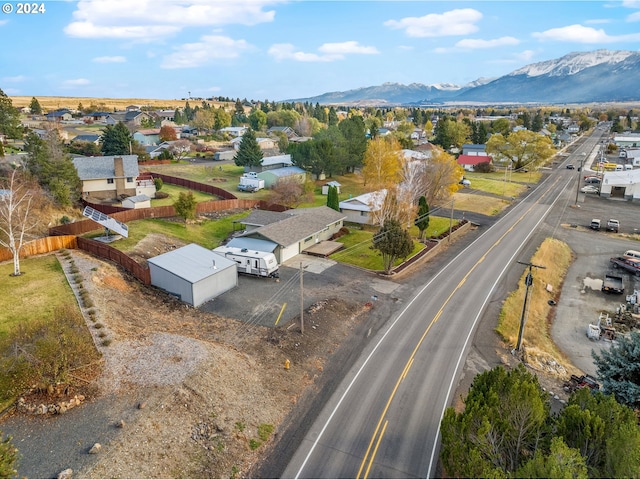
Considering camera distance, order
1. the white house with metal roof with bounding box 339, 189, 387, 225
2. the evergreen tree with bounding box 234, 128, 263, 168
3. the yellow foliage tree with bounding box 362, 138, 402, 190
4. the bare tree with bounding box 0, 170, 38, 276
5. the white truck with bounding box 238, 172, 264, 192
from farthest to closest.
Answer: the evergreen tree with bounding box 234, 128, 263, 168, the white truck with bounding box 238, 172, 264, 192, the yellow foliage tree with bounding box 362, 138, 402, 190, the white house with metal roof with bounding box 339, 189, 387, 225, the bare tree with bounding box 0, 170, 38, 276

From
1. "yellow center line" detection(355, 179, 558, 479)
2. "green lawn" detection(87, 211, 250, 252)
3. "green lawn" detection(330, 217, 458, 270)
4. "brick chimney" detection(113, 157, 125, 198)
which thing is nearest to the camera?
"yellow center line" detection(355, 179, 558, 479)

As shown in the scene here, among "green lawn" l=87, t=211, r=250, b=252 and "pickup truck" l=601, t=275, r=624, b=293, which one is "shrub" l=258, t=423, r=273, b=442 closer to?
"green lawn" l=87, t=211, r=250, b=252

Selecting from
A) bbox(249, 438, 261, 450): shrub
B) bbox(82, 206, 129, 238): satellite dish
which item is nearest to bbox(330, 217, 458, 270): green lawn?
bbox(82, 206, 129, 238): satellite dish

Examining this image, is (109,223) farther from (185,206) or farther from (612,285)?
(612,285)

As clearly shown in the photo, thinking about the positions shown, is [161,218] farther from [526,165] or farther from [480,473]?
[526,165]

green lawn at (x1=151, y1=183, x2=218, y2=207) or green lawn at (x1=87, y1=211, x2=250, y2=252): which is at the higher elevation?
green lawn at (x1=151, y1=183, x2=218, y2=207)

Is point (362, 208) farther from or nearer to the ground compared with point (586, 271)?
farther from the ground

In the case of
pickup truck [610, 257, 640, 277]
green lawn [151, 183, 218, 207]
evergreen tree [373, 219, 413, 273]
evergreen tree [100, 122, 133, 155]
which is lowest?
pickup truck [610, 257, 640, 277]

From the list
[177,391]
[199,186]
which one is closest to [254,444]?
[177,391]
